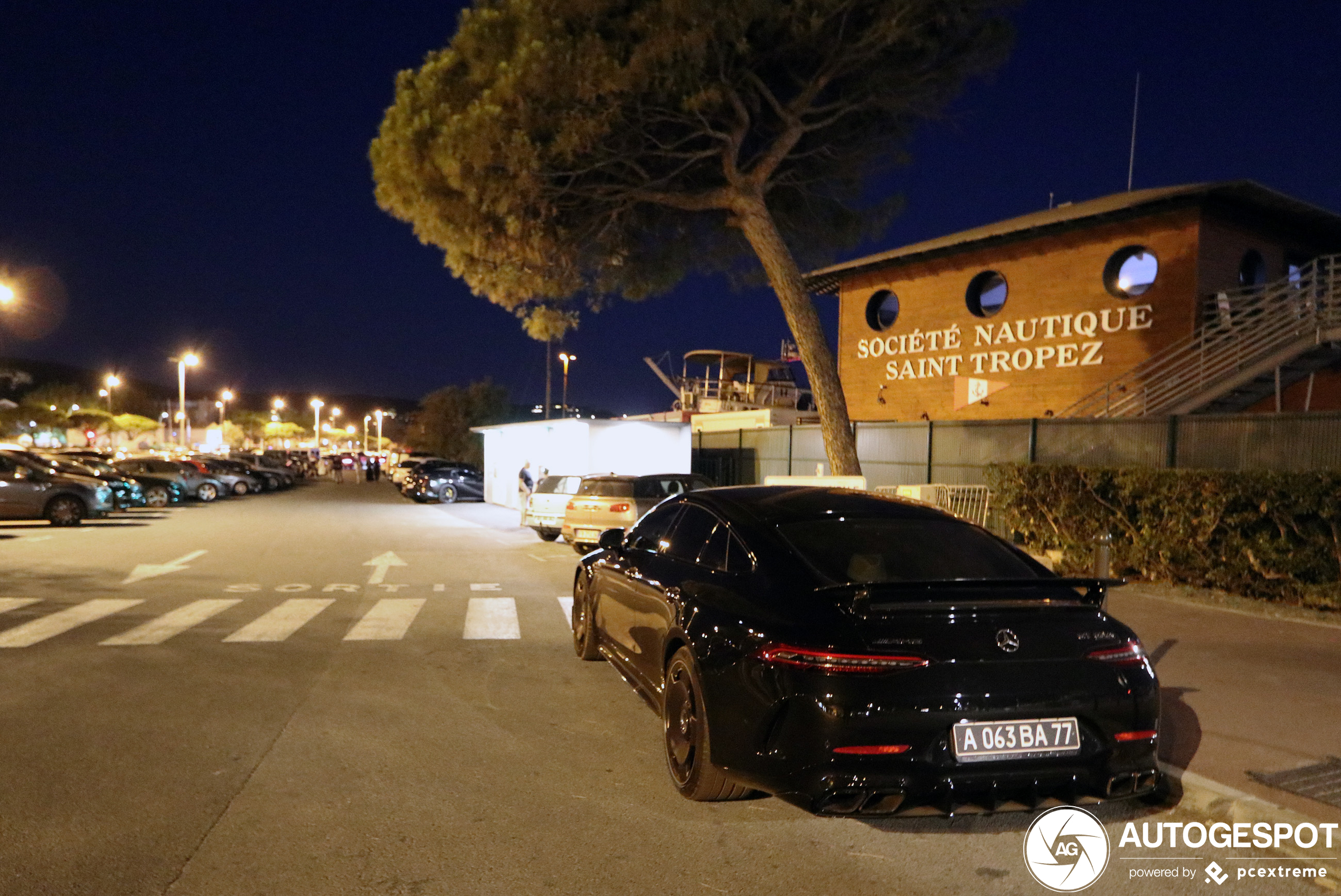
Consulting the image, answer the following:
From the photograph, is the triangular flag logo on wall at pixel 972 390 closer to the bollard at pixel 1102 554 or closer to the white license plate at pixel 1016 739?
the bollard at pixel 1102 554

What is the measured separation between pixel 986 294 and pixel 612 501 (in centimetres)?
1360

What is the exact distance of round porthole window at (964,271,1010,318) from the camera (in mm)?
22828

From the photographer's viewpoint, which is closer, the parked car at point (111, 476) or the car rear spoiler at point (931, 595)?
the car rear spoiler at point (931, 595)

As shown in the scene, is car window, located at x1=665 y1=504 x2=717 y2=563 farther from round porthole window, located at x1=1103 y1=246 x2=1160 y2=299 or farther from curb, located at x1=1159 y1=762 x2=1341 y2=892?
round porthole window, located at x1=1103 y1=246 x2=1160 y2=299

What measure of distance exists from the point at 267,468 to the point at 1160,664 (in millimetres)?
38128

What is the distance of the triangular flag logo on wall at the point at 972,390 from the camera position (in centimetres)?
2184

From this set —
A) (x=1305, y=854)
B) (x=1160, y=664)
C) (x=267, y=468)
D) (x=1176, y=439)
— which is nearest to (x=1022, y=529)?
(x=1176, y=439)

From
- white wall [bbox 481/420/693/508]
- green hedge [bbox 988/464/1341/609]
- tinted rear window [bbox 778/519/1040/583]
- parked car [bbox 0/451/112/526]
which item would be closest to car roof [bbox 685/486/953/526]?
tinted rear window [bbox 778/519/1040/583]

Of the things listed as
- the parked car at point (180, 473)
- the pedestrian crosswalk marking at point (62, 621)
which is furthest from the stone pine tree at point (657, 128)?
the parked car at point (180, 473)

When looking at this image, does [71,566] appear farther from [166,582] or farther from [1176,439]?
[1176,439]

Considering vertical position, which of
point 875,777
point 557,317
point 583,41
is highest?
point 583,41

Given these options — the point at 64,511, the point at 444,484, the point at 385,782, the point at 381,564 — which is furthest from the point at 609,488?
the point at 444,484

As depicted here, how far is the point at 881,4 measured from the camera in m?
14.6

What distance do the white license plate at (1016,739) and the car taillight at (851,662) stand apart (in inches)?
13.2
